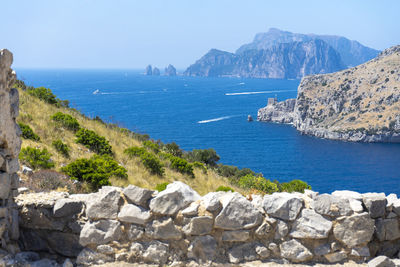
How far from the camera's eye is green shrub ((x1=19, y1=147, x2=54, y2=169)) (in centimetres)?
1058

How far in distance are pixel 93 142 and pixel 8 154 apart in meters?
9.16

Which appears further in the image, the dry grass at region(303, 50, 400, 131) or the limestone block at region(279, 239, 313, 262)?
the dry grass at region(303, 50, 400, 131)

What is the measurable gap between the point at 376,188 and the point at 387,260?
7735 cm

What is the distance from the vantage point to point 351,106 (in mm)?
141500

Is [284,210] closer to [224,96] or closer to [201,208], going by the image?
[201,208]

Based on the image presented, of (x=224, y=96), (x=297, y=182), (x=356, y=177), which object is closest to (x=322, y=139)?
(x=356, y=177)

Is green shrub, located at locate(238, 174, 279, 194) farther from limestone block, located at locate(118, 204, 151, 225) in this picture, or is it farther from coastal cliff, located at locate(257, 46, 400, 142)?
coastal cliff, located at locate(257, 46, 400, 142)

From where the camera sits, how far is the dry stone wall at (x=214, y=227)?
6.12 m

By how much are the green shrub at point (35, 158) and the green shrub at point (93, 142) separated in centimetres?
383

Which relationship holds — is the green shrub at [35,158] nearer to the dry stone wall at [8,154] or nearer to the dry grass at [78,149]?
the dry grass at [78,149]

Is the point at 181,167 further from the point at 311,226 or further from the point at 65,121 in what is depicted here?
the point at 311,226

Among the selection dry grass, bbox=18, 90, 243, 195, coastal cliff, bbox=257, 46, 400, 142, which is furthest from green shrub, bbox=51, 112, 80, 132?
coastal cliff, bbox=257, 46, 400, 142

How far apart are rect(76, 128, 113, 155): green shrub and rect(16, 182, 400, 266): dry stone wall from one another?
8803 millimetres

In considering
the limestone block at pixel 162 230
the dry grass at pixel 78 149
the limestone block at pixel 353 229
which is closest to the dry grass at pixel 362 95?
the dry grass at pixel 78 149
